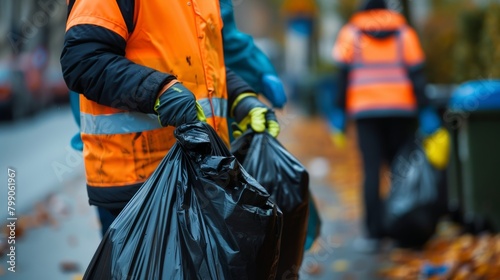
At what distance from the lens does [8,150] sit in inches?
566

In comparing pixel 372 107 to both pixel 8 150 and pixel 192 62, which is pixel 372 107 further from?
pixel 8 150

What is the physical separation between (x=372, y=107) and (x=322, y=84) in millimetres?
11800

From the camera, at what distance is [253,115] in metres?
3.54

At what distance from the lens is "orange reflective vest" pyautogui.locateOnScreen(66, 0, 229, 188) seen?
3.06 meters

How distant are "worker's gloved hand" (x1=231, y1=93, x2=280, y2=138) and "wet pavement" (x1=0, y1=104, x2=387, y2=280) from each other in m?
1.57

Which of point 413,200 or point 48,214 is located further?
point 48,214

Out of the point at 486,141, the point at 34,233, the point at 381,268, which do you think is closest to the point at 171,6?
the point at 381,268

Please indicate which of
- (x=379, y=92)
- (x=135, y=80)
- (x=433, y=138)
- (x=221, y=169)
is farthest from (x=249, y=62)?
Answer: (x=433, y=138)

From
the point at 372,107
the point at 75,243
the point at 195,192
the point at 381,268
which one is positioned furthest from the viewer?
the point at 75,243

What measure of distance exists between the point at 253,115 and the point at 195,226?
92 cm

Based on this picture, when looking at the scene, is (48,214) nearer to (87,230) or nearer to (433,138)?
(87,230)

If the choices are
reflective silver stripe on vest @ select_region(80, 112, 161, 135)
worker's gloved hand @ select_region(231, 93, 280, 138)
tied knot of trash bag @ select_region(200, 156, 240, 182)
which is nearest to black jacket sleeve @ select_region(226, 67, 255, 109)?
worker's gloved hand @ select_region(231, 93, 280, 138)

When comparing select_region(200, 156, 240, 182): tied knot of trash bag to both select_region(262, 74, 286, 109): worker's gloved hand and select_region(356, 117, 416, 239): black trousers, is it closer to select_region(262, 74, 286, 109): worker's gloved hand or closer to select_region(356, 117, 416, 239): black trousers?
select_region(262, 74, 286, 109): worker's gloved hand

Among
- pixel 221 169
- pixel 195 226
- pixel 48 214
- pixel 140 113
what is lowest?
pixel 48 214
